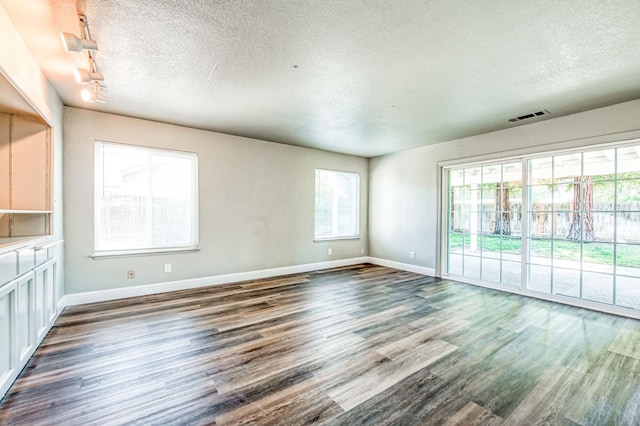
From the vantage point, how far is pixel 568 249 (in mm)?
4012

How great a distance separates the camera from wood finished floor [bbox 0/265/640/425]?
180 centimetres

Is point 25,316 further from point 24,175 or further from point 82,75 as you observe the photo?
point 82,75

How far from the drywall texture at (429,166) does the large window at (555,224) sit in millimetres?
214

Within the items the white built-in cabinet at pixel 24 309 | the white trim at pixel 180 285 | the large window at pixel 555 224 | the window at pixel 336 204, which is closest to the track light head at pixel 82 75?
the white built-in cabinet at pixel 24 309

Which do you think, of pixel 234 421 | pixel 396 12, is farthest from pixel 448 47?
pixel 234 421

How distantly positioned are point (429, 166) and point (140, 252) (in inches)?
202

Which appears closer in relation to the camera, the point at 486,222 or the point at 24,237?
the point at 24,237

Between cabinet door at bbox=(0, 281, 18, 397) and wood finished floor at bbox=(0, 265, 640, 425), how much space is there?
130 mm

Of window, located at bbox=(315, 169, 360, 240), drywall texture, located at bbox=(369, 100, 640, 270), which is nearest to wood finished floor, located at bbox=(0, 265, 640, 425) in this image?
drywall texture, located at bbox=(369, 100, 640, 270)

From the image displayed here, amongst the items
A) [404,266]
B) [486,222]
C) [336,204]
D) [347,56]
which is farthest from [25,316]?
[486,222]

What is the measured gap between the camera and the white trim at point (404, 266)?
18.1 ft

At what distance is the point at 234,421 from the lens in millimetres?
1707

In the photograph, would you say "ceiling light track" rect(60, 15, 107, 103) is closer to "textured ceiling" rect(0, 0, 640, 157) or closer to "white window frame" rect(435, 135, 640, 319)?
"textured ceiling" rect(0, 0, 640, 157)

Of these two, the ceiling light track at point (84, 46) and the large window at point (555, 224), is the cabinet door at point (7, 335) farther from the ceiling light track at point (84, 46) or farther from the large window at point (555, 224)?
the large window at point (555, 224)
